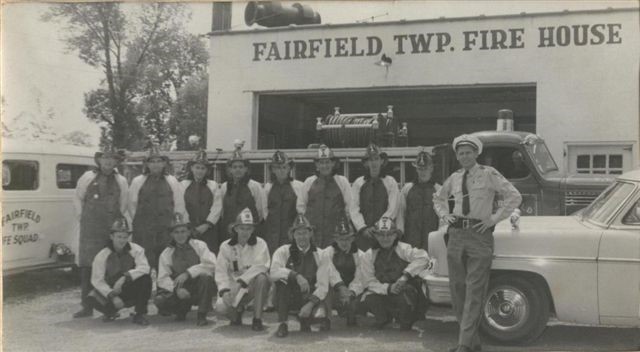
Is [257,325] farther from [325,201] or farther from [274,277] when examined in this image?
[325,201]

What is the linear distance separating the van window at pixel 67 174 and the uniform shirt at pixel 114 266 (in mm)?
2700

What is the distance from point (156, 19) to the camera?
10383 millimetres

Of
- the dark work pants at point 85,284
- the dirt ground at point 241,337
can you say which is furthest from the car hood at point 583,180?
the dark work pants at point 85,284

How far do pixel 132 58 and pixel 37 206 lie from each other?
7.84 meters

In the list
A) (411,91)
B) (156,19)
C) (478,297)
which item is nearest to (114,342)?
(478,297)

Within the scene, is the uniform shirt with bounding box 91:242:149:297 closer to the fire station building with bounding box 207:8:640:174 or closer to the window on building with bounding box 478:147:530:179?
the window on building with bounding box 478:147:530:179

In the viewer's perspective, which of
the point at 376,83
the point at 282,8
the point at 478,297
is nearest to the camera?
the point at 478,297

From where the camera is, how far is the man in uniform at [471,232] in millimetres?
4656

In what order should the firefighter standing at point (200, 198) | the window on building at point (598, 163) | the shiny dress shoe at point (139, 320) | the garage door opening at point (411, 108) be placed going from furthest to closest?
1. the garage door opening at point (411, 108)
2. the window on building at point (598, 163)
3. the firefighter standing at point (200, 198)
4. the shiny dress shoe at point (139, 320)

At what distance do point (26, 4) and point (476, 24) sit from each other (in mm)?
7345

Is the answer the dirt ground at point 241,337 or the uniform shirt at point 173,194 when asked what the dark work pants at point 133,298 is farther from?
the uniform shirt at point 173,194

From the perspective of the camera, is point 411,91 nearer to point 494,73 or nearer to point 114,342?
point 494,73

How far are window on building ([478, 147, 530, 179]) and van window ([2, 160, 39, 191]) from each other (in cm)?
599

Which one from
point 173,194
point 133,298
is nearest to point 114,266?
point 133,298
